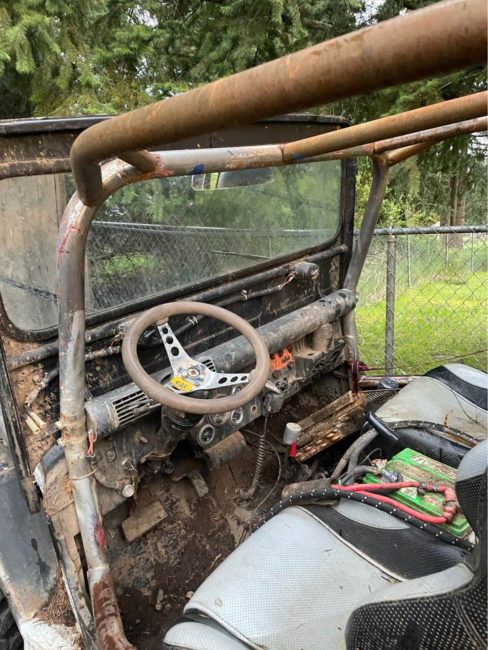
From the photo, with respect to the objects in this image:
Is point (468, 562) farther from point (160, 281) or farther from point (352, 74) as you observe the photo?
point (160, 281)

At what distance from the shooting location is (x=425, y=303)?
5.52 meters

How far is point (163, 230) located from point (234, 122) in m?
1.53

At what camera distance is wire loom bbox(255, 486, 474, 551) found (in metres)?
1.41

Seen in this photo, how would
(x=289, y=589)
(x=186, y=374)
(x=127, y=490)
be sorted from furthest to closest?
(x=127, y=490) → (x=186, y=374) → (x=289, y=589)

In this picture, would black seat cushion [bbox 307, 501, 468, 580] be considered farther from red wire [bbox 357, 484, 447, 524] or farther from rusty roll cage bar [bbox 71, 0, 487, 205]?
rusty roll cage bar [bbox 71, 0, 487, 205]

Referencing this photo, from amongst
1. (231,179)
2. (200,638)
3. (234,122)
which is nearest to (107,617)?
(200,638)

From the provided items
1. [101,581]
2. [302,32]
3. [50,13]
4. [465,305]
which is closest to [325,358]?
[101,581]

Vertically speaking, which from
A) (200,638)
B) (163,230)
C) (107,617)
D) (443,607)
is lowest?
(107,617)

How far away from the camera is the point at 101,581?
5.31ft

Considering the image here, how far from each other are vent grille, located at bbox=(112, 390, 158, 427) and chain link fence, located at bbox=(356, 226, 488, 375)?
270 cm

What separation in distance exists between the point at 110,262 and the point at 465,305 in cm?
448

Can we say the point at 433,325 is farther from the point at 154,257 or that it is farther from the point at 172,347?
the point at 172,347

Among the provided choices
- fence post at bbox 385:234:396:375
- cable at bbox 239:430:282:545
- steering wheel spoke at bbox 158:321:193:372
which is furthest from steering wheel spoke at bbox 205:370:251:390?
fence post at bbox 385:234:396:375

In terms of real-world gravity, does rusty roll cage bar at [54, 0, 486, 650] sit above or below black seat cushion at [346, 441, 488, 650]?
above
